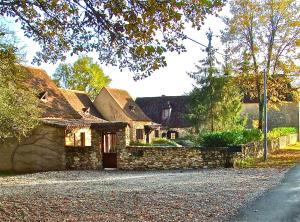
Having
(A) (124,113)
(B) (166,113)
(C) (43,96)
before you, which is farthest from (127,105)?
(C) (43,96)

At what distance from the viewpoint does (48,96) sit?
107ft

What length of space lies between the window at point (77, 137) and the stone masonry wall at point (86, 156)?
1495mm

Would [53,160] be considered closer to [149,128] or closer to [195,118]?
[195,118]

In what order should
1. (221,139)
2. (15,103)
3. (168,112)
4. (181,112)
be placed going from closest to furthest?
(15,103) < (221,139) < (181,112) < (168,112)

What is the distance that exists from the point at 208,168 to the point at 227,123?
1399cm

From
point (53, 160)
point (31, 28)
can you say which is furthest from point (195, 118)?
point (31, 28)

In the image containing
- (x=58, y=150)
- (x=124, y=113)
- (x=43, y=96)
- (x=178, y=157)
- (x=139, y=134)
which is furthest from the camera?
(x=139, y=134)

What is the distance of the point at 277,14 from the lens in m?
35.8

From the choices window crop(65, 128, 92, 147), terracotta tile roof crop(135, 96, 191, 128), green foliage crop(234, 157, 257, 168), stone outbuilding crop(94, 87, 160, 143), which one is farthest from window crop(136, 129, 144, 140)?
green foliage crop(234, 157, 257, 168)

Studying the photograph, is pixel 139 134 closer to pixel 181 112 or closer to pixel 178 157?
pixel 181 112

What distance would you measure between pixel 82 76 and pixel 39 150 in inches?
1478

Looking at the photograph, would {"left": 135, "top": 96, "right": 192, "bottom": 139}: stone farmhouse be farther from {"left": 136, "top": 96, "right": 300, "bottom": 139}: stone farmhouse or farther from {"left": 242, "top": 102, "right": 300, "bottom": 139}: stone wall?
{"left": 242, "top": 102, "right": 300, "bottom": 139}: stone wall

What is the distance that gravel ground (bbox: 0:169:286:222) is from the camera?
10.6m

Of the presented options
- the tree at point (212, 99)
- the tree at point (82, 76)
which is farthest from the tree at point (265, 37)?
the tree at point (82, 76)
